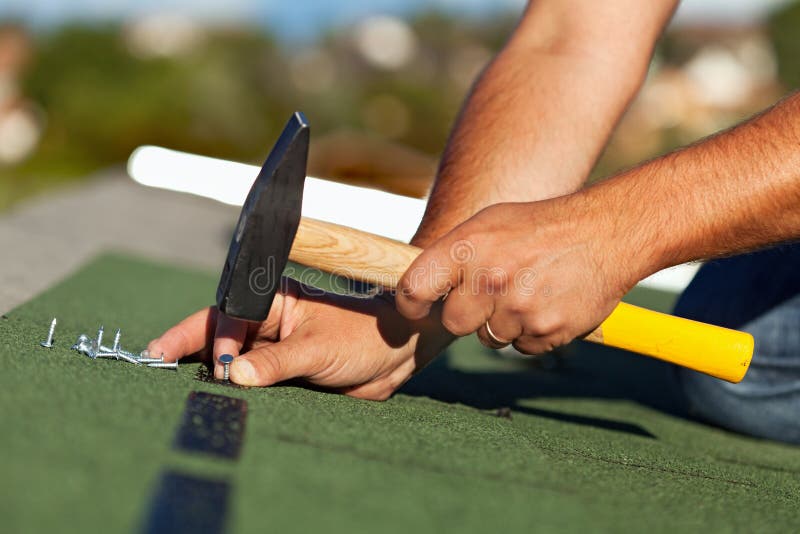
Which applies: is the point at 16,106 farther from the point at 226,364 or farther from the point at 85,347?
the point at 226,364

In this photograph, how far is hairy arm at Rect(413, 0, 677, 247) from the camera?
252cm

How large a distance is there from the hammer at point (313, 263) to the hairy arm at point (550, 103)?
0.34 m

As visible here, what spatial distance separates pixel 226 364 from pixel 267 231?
1.00ft

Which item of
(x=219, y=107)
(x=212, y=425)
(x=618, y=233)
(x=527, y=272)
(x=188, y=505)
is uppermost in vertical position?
(x=219, y=107)

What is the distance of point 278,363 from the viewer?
199cm

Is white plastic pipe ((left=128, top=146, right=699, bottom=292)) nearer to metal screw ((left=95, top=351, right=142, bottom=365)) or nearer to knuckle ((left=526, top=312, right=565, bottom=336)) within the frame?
metal screw ((left=95, top=351, right=142, bottom=365))

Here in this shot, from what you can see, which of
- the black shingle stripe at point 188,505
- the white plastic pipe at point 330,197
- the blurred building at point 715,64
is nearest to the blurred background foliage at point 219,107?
the white plastic pipe at point 330,197

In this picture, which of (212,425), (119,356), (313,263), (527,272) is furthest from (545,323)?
(119,356)

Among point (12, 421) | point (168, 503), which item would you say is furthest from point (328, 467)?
point (12, 421)

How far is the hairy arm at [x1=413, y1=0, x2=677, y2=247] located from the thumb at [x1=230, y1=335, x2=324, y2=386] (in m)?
0.57

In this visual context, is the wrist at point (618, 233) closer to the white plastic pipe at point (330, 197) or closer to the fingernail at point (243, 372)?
the fingernail at point (243, 372)

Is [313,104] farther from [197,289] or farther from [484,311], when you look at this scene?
[484,311]

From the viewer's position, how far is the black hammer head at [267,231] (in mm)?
1889

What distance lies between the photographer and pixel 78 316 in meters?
2.71
